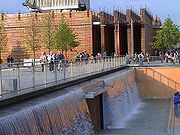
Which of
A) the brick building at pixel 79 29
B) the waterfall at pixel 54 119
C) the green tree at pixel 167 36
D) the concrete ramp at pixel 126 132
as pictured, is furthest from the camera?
the green tree at pixel 167 36

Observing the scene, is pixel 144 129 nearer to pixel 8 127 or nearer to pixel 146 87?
pixel 8 127

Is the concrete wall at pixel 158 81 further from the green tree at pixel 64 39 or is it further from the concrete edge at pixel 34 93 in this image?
the concrete edge at pixel 34 93

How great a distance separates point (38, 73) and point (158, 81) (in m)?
18.3

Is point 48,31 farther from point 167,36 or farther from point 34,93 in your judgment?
point 34,93

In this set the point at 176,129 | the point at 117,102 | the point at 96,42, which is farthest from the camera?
the point at 96,42

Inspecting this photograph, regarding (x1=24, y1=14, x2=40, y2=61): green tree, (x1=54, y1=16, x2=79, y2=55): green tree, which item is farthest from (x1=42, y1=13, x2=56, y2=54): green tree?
(x1=24, y1=14, x2=40, y2=61): green tree

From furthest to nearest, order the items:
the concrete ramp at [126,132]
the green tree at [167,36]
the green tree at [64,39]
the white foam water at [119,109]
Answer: the green tree at [167,36]
the green tree at [64,39]
the white foam water at [119,109]
the concrete ramp at [126,132]

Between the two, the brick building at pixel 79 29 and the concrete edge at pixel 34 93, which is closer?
the concrete edge at pixel 34 93

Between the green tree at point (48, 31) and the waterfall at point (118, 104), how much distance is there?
13.9 metres

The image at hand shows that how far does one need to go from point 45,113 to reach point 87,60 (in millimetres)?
8638

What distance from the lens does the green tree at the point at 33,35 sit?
121 feet

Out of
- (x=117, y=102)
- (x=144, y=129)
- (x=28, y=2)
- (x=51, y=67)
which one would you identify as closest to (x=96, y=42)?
(x=28, y=2)

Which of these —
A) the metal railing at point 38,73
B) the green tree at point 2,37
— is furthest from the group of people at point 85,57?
the green tree at point 2,37

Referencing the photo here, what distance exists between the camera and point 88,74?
18.1 m
